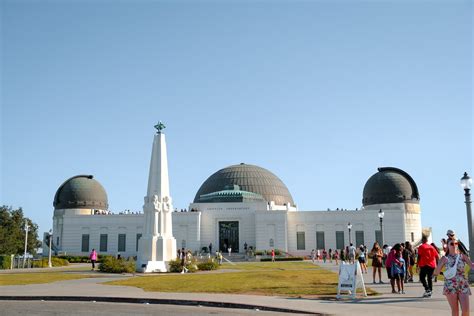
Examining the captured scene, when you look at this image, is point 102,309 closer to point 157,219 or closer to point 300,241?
point 157,219

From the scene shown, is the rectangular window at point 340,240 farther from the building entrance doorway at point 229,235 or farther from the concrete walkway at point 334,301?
the concrete walkway at point 334,301

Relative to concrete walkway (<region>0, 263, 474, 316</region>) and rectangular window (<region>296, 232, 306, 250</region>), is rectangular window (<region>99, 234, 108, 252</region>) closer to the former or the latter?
rectangular window (<region>296, 232, 306, 250</region>)

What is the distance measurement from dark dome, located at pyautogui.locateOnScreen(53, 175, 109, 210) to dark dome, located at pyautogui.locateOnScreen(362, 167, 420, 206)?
42029 millimetres

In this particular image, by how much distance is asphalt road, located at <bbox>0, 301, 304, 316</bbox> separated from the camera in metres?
13.1

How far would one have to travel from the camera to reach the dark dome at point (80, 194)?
251 feet

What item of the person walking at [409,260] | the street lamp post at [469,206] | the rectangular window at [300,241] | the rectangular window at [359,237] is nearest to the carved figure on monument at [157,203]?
the person walking at [409,260]

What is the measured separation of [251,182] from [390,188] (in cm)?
2161

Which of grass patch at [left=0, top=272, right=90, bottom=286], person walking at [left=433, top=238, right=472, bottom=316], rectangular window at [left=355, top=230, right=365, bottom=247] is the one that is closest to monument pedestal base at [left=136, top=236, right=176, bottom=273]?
grass patch at [left=0, top=272, right=90, bottom=286]

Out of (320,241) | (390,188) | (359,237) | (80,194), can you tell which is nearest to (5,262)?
(80,194)

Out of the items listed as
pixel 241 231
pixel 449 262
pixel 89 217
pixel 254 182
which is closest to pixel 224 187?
pixel 254 182

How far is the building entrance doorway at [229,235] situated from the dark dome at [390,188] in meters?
20.8

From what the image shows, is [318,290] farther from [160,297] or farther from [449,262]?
[449,262]

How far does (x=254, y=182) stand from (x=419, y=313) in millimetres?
67193

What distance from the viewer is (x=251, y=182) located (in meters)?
79.2
